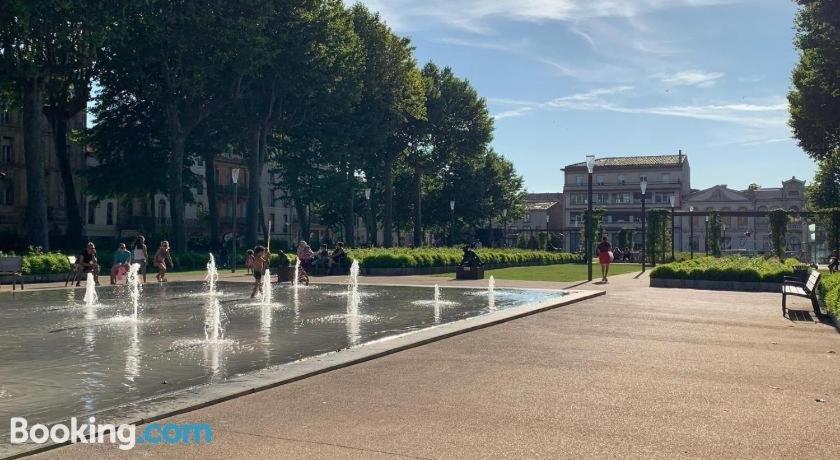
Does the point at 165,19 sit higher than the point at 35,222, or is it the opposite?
the point at 165,19

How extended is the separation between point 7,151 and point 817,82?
2075 inches

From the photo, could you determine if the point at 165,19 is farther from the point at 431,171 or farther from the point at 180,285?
the point at 431,171

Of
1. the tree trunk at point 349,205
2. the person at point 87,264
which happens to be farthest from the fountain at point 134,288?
the tree trunk at point 349,205

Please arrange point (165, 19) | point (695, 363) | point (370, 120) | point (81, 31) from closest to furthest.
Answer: point (695, 363) < point (81, 31) < point (165, 19) < point (370, 120)

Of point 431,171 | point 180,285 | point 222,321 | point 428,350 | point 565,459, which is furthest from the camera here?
point 431,171

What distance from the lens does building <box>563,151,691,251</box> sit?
113438 millimetres

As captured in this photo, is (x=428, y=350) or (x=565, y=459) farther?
(x=428, y=350)

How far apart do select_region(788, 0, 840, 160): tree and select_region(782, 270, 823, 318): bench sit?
1223 cm

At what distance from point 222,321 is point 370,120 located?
37273 millimetres

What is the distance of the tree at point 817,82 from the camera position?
25.1 metres

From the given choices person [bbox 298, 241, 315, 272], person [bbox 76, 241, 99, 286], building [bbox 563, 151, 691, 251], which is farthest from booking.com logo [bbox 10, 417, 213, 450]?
building [bbox 563, 151, 691, 251]

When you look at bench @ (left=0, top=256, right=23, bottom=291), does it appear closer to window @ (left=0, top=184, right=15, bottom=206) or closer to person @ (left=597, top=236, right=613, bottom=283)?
person @ (left=597, top=236, right=613, bottom=283)

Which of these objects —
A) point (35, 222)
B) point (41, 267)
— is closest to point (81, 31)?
point (35, 222)

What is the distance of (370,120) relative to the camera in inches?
1955
